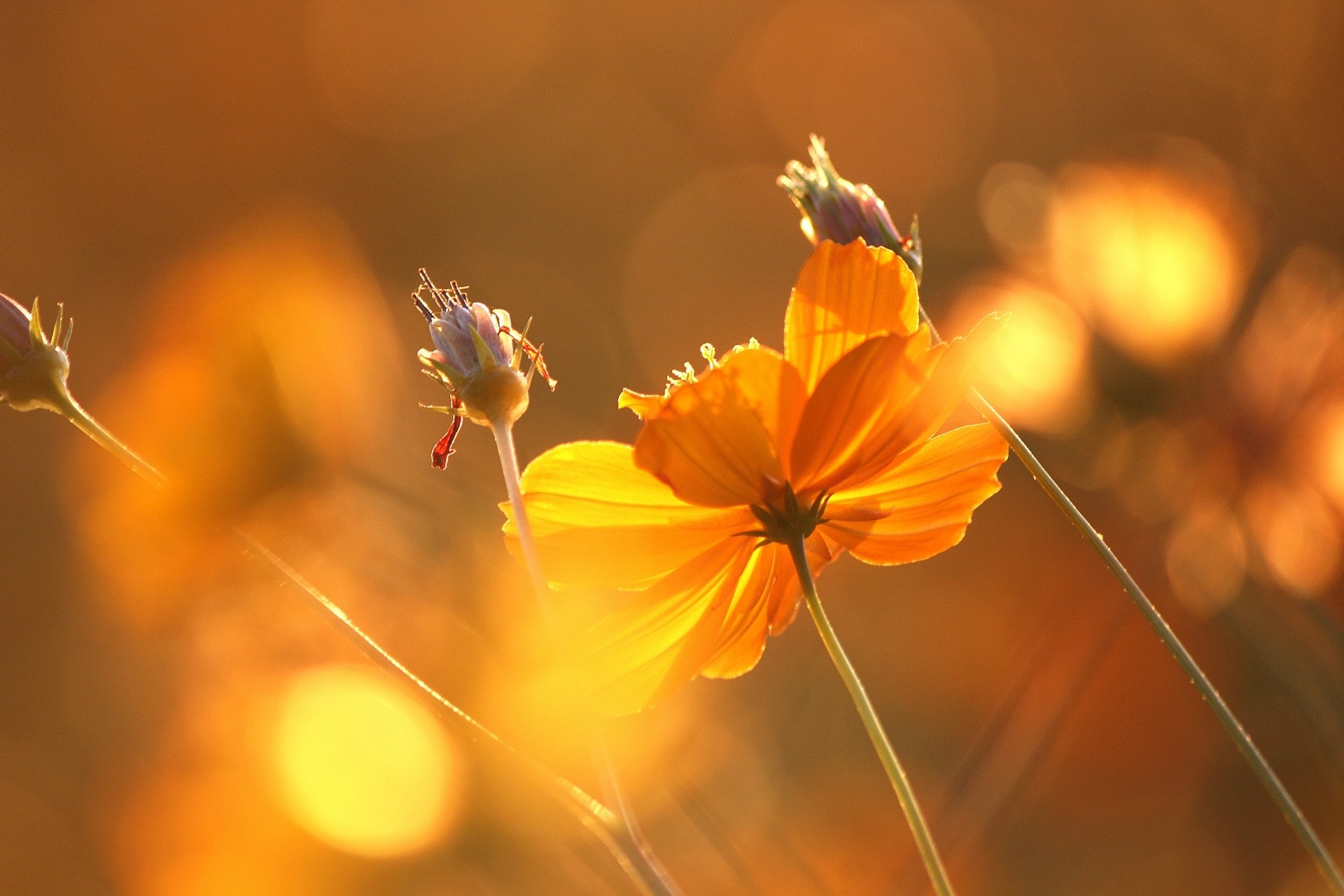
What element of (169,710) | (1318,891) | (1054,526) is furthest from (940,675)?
(1318,891)

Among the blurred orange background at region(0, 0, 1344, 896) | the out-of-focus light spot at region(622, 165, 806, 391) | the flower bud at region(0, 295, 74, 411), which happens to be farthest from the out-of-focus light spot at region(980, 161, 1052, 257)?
the out-of-focus light spot at region(622, 165, 806, 391)

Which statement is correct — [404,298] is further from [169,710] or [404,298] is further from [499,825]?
[499,825]

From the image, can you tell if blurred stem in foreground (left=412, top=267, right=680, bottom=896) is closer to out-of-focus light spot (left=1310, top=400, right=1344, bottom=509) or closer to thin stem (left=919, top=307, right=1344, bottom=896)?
thin stem (left=919, top=307, right=1344, bottom=896)

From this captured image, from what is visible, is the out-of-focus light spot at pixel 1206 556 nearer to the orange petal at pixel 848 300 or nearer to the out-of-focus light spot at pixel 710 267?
the orange petal at pixel 848 300

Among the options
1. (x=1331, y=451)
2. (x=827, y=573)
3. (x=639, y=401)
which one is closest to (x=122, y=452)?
(x=639, y=401)

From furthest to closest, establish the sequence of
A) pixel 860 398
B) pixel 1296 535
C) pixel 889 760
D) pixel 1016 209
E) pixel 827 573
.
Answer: pixel 827 573 < pixel 1016 209 < pixel 1296 535 < pixel 860 398 < pixel 889 760

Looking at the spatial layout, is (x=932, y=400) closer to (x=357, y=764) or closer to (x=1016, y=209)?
(x=1016, y=209)
